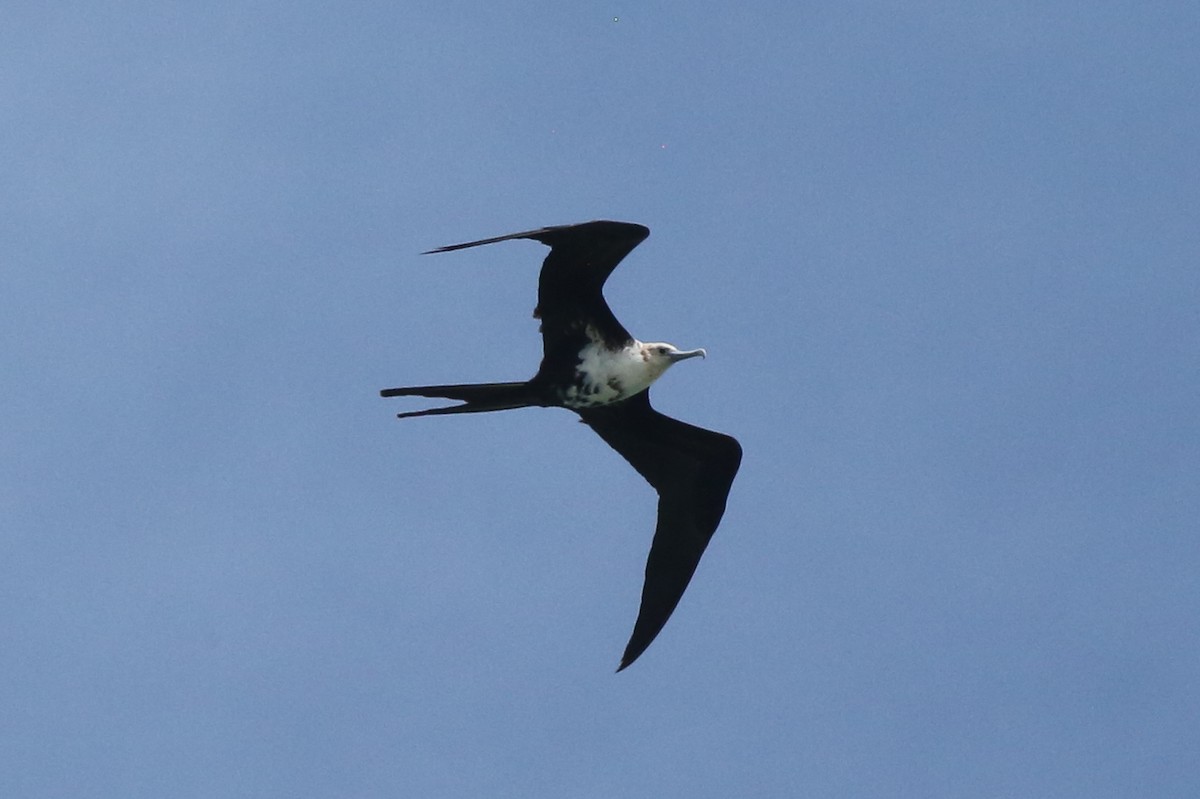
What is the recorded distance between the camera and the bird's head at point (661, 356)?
29.1 ft

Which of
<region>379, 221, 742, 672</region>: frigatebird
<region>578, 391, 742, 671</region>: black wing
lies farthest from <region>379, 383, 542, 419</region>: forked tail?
<region>578, 391, 742, 671</region>: black wing

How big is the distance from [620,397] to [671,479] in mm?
719

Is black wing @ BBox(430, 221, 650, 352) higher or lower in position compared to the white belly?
higher

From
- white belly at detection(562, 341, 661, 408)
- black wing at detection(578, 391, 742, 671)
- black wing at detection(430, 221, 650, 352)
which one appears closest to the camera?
black wing at detection(430, 221, 650, 352)

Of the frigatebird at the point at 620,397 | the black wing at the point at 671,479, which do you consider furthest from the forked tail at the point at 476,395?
the black wing at the point at 671,479

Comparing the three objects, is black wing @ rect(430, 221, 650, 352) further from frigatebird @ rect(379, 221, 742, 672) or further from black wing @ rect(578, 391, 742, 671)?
black wing @ rect(578, 391, 742, 671)

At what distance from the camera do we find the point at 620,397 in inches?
352

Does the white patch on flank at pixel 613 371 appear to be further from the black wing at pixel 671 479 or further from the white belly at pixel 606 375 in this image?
the black wing at pixel 671 479

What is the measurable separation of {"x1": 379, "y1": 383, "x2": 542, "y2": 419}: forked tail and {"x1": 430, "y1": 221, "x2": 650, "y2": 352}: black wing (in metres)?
0.27

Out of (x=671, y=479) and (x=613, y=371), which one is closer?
(x=613, y=371)

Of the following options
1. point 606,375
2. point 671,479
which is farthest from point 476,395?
point 671,479

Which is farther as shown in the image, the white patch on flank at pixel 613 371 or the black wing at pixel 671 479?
the black wing at pixel 671 479

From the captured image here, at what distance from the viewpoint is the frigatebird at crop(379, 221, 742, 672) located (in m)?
8.28

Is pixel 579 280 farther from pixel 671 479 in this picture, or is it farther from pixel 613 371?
pixel 671 479
